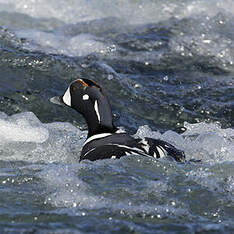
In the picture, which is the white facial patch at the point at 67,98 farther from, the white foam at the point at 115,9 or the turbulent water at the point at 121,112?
the white foam at the point at 115,9

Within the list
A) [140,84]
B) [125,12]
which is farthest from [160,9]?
[140,84]

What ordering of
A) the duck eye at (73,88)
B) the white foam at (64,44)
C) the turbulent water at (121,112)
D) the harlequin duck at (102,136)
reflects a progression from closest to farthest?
1. the turbulent water at (121,112)
2. the harlequin duck at (102,136)
3. the duck eye at (73,88)
4. the white foam at (64,44)

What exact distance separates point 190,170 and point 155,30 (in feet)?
21.0

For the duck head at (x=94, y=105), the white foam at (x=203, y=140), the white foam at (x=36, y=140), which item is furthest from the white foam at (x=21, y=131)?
the white foam at (x=203, y=140)

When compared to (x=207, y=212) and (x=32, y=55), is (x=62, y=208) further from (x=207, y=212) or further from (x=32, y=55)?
(x=32, y=55)

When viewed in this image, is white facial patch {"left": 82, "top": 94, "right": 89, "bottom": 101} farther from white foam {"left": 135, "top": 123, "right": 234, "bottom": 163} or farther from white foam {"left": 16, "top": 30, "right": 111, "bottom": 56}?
white foam {"left": 16, "top": 30, "right": 111, "bottom": 56}

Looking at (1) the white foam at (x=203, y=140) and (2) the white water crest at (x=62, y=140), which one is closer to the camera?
(2) the white water crest at (x=62, y=140)

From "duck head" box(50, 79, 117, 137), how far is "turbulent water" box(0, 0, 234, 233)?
353mm

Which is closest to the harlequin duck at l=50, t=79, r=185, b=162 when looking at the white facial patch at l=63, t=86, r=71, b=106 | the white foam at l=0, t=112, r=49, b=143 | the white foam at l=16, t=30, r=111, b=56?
the white facial patch at l=63, t=86, r=71, b=106

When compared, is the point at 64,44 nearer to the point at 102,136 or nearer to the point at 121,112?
the point at 121,112

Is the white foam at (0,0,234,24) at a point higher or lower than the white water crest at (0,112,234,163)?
lower

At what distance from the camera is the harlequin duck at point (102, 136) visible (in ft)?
18.2

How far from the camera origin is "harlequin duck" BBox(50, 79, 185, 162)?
5.55 m

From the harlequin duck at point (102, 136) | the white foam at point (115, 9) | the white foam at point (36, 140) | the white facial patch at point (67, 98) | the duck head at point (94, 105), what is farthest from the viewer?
the white foam at point (115, 9)
